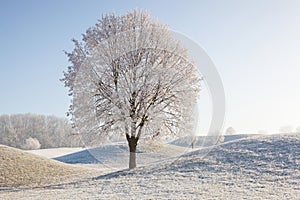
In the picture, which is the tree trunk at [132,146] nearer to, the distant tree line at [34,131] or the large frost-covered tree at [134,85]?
the large frost-covered tree at [134,85]

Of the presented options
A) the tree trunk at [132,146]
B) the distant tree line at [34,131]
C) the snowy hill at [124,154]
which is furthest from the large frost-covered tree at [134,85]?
the distant tree line at [34,131]

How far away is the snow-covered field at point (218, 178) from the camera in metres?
12.5

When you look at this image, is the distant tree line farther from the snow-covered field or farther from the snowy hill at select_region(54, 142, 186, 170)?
the snow-covered field

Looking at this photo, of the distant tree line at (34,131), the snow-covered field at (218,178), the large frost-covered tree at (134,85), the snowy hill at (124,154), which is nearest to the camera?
the snow-covered field at (218,178)

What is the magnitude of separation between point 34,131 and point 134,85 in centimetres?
6616

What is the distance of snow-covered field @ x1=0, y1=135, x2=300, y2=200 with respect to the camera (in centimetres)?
1252

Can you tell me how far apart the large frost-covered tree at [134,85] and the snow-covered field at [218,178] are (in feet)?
10.2

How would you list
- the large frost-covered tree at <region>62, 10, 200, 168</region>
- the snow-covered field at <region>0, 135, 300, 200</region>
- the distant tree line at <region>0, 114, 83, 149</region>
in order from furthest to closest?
the distant tree line at <region>0, 114, 83, 149</region> < the large frost-covered tree at <region>62, 10, 200, 168</region> < the snow-covered field at <region>0, 135, 300, 200</region>

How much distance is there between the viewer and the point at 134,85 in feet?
61.0

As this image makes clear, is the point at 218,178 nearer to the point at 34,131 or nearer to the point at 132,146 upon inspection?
the point at 132,146

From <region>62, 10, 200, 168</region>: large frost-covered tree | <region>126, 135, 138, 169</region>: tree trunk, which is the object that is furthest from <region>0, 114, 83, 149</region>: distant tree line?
<region>62, 10, 200, 168</region>: large frost-covered tree

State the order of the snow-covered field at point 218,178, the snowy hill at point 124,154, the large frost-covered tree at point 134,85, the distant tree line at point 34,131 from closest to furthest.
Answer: the snow-covered field at point 218,178
the large frost-covered tree at point 134,85
the snowy hill at point 124,154
the distant tree line at point 34,131

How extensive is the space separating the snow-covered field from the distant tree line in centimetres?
5666

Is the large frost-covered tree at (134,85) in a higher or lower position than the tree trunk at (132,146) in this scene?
higher
